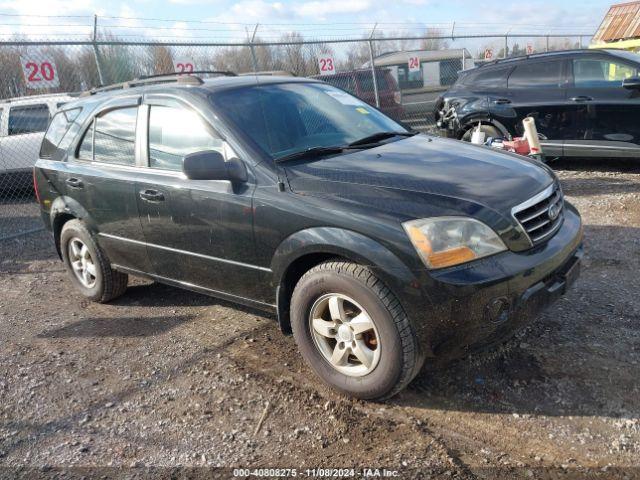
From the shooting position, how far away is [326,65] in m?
11.6

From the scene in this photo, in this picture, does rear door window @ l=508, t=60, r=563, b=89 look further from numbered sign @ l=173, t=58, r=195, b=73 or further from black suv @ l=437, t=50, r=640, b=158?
numbered sign @ l=173, t=58, r=195, b=73

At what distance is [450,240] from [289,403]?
52.0 inches

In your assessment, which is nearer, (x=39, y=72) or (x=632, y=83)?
(x=632, y=83)

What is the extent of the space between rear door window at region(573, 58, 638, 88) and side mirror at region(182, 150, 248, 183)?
632cm

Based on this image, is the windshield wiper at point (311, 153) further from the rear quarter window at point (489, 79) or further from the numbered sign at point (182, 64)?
the numbered sign at point (182, 64)

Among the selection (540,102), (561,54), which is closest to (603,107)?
(540,102)

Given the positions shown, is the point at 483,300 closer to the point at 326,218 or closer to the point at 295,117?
the point at 326,218

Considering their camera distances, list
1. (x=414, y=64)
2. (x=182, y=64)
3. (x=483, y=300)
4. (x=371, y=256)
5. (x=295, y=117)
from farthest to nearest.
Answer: (x=414, y=64) → (x=182, y=64) → (x=295, y=117) → (x=371, y=256) → (x=483, y=300)

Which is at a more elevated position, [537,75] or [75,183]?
[537,75]

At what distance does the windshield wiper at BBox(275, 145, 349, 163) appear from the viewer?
3479 mm

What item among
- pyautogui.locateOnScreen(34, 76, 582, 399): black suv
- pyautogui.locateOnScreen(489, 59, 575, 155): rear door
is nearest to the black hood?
pyautogui.locateOnScreen(34, 76, 582, 399): black suv

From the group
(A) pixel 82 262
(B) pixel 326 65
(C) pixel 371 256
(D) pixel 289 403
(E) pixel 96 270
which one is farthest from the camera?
(B) pixel 326 65

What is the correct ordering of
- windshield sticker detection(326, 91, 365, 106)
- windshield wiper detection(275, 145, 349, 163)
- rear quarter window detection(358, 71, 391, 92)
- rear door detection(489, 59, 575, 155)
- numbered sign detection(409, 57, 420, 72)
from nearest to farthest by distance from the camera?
windshield wiper detection(275, 145, 349, 163)
windshield sticker detection(326, 91, 365, 106)
rear door detection(489, 59, 575, 155)
rear quarter window detection(358, 71, 391, 92)
numbered sign detection(409, 57, 420, 72)

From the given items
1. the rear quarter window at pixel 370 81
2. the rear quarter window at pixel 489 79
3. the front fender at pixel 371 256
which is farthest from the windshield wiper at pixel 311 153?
the rear quarter window at pixel 370 81
